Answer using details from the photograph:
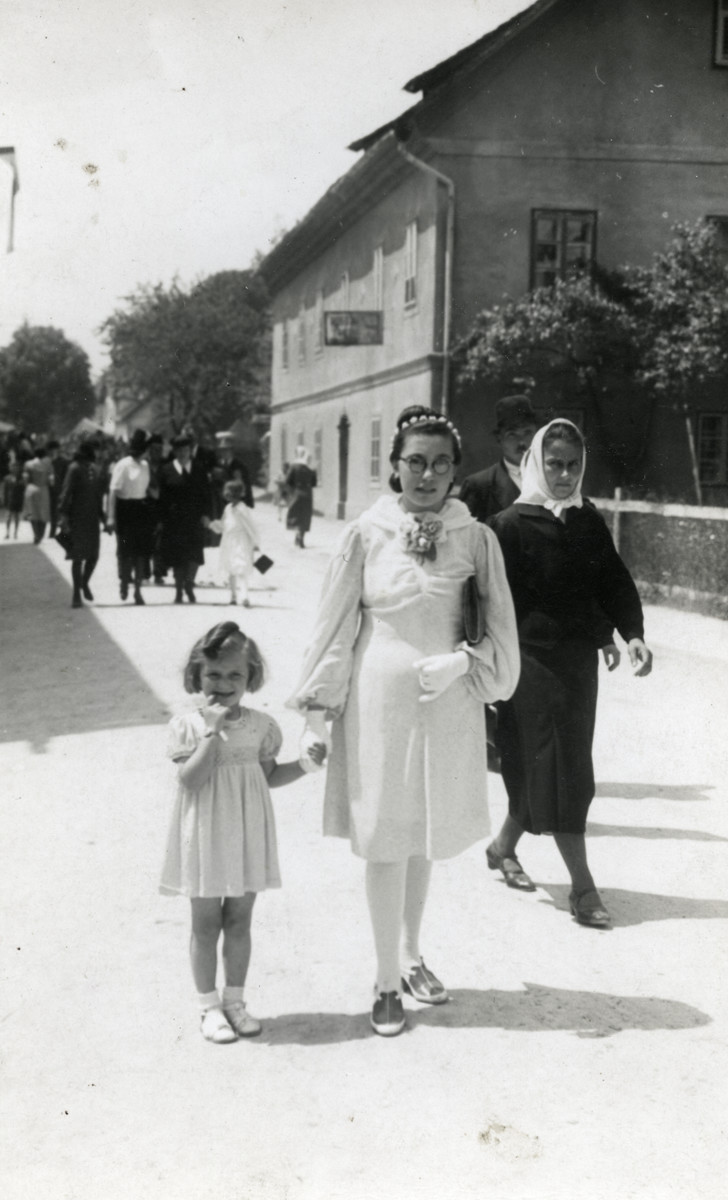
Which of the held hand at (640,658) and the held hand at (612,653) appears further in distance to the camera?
the held hand at (612,653)

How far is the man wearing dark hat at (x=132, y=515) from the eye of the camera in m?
14.9

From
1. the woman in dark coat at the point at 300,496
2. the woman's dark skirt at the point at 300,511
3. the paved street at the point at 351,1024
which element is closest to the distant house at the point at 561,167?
the woman in dark coat at the point at 300,496

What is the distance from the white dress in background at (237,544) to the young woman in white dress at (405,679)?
11.0 metres

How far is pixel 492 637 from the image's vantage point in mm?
3932

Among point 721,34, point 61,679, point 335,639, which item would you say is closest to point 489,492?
point 335,639

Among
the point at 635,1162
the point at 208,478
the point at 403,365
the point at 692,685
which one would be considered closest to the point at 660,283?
the point at 403,365

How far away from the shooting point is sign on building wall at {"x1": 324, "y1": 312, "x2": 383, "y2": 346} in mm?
26484

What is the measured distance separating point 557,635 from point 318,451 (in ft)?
98.5

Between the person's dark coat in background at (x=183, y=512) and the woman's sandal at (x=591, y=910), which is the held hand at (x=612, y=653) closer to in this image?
the woman's sandal at (x=591, y=910)

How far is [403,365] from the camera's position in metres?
25.2

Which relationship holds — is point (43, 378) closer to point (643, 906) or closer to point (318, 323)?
point (318, 323)

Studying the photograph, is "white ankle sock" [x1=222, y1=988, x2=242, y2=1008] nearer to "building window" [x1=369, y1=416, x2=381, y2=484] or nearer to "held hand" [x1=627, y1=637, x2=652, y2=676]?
"held hand" [x1=627, y1=637, x2=652, y2=676]

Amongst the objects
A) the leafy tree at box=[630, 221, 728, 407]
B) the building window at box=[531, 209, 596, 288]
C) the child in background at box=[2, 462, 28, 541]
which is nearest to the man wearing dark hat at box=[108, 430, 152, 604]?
the leafy tree at box=[630, 221, 728, 407]

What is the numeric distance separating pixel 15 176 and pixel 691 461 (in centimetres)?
1943
